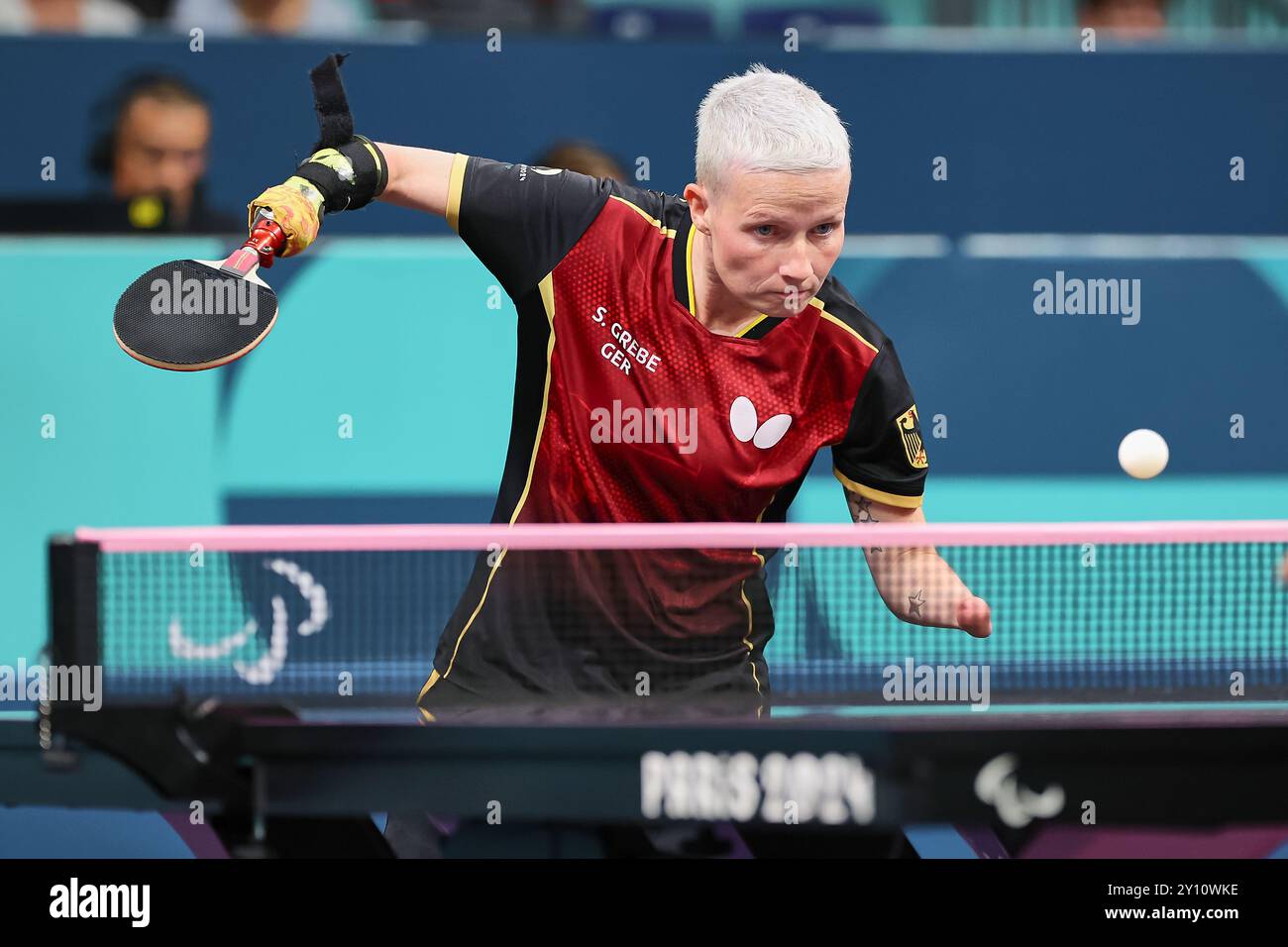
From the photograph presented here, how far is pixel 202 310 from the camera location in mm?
2809

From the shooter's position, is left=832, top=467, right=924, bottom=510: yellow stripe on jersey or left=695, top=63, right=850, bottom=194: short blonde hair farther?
left=832, top=467, right=924, bottom=510: yellow stripe on jersey

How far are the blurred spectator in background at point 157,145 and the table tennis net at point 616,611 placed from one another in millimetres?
2499

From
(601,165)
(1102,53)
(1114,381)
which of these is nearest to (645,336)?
(601,165)

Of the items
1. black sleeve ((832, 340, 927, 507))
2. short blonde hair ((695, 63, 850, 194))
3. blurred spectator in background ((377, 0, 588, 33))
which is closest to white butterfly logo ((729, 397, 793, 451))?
black sleeve ((832, 340, 927, 507))

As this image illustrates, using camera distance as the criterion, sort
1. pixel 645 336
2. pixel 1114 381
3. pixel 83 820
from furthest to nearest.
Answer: pixel 1114 381, pixel 83 820, pixel 645 336

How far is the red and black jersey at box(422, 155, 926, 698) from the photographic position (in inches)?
125

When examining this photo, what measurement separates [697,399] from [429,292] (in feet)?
6.99

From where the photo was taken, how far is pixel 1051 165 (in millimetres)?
5641

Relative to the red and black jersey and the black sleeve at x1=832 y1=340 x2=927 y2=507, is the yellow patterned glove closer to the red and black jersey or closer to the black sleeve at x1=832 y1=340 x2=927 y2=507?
the red and black jersey

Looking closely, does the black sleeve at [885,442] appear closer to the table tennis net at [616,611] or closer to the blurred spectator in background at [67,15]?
the table tennis net at [616,611]

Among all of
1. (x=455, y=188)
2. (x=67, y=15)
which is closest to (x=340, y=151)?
(x=455, y=188)

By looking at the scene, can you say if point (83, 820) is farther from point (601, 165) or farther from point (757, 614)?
point (601, 165)

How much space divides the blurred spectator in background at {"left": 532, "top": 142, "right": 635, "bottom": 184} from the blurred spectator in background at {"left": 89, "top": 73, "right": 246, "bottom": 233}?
1.00m
